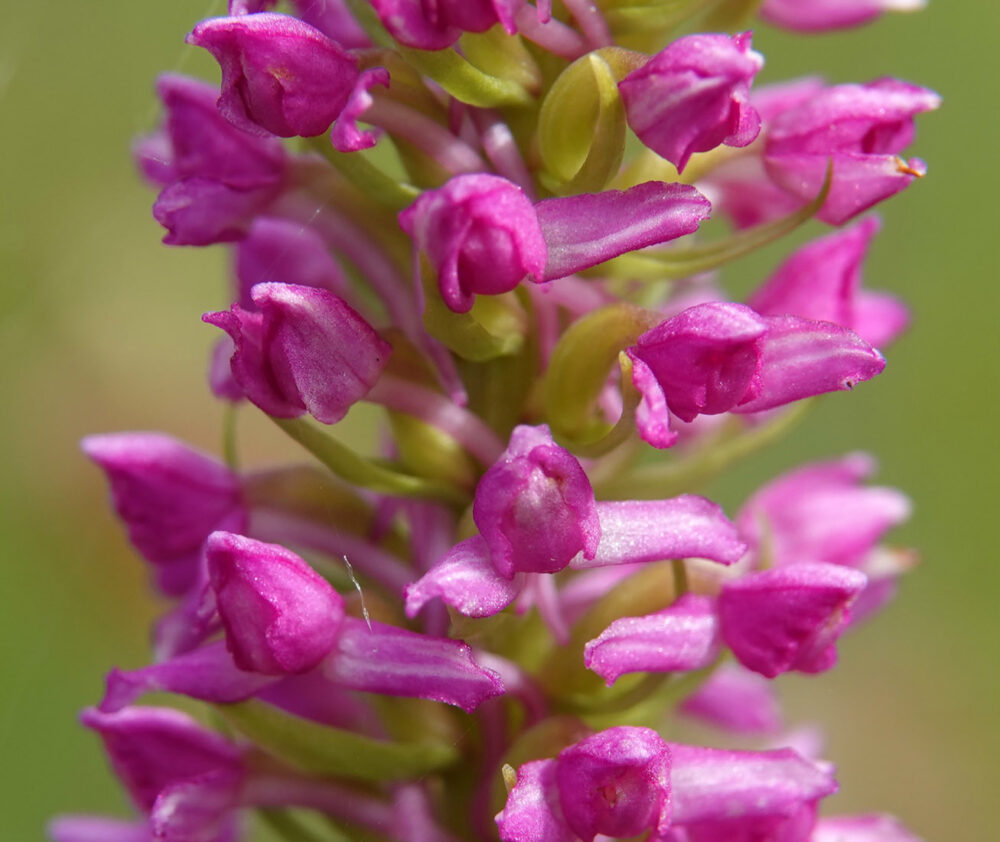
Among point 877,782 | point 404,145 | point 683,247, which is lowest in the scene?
point 877,782

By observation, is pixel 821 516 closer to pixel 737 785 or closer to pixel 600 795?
pixel 737 785

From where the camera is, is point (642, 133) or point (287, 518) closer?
point (642, 133)

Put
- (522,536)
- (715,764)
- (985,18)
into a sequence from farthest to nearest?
(985,18) → (715,764) → (522,536)

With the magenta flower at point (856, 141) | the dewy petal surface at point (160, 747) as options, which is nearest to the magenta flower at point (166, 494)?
the dewy petal surface at point (160, 747)

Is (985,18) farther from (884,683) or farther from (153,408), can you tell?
(153,408)

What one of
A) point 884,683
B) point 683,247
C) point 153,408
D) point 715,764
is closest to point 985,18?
point 884,683

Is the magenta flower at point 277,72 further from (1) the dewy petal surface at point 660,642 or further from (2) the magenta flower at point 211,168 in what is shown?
(1) the dewy petal surface at point 660,642

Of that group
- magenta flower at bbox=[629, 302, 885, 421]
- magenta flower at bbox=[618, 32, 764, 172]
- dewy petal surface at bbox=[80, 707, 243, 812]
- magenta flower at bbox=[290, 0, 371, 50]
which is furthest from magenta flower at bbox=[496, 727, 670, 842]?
magenta flower at bbox=[290, 0, 371, 50]
